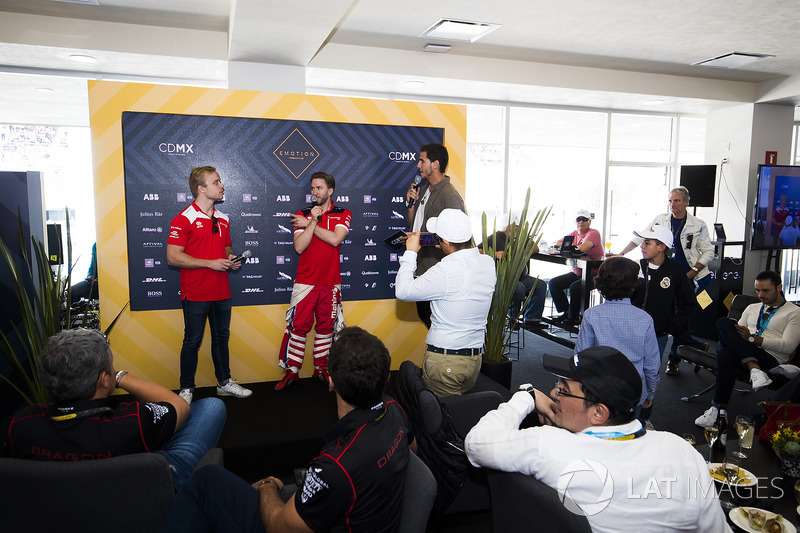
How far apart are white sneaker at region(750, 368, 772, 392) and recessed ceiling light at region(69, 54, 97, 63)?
6.53m

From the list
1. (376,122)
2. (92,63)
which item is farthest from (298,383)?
(92,63)

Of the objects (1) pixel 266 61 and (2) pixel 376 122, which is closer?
(2) pixel 376 122

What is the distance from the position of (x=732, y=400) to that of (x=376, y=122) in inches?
156

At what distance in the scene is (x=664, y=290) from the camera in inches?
137

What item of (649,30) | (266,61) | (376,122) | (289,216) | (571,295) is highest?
(649,30)

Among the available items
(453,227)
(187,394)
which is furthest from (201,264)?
(453,227)

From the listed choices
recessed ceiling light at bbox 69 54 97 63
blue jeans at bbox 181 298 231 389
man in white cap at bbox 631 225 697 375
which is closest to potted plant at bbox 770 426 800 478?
man in white cap at bbox 631 225 697 375

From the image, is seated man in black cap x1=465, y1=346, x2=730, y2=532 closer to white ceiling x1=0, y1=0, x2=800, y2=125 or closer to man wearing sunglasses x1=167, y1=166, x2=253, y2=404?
man wearing sunglasses x1=167, y1=166, x2=253, y2=404

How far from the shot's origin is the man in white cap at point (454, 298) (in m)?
2.87

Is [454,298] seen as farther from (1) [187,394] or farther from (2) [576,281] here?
(2) [576,281]

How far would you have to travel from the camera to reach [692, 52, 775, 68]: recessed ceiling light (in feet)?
19.8

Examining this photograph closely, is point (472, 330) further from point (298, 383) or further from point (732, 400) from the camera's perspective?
point (732, 400)

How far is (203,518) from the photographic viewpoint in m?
1.67

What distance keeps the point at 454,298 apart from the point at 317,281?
1554 mm
